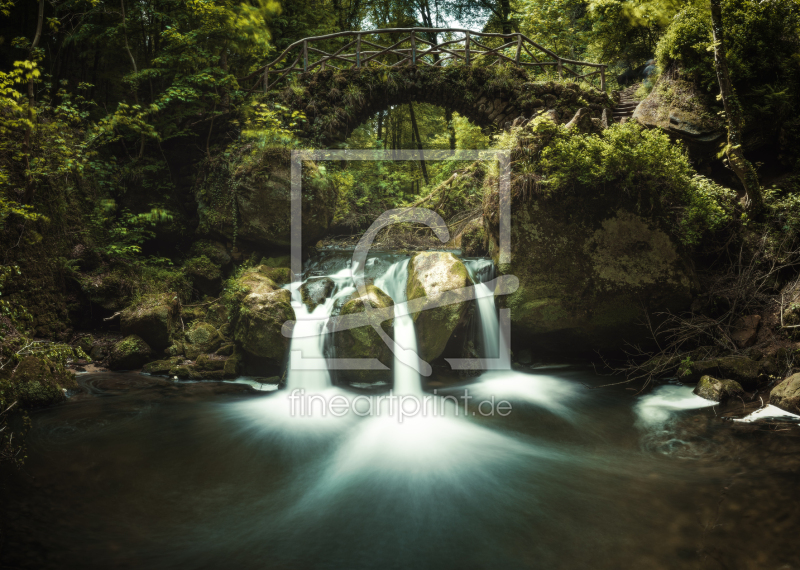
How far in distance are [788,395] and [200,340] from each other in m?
8.67

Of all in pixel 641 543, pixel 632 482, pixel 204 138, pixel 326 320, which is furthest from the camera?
pixel 204 138

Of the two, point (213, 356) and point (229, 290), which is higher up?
point (229, 290)

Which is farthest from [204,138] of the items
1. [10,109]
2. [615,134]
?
[615,134]

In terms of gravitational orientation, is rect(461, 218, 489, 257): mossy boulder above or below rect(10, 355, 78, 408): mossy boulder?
above

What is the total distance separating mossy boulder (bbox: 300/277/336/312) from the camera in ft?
25.5

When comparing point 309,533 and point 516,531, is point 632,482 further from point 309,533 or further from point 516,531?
point 309,533

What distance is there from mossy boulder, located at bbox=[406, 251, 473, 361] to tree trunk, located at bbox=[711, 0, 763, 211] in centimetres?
461

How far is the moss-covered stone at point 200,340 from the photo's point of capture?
296 inches

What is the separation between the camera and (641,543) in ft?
9.84

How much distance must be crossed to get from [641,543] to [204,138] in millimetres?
11567

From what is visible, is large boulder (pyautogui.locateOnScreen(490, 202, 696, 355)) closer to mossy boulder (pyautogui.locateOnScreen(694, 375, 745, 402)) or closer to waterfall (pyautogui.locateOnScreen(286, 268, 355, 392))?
mossy boulder (pyautogui.locateOnScreen(694, 375, 745, 402))

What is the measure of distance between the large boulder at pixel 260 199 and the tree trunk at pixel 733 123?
749cm

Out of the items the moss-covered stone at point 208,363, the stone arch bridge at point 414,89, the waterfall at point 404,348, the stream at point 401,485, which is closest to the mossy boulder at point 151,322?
the moss-covered stone at point 208,363

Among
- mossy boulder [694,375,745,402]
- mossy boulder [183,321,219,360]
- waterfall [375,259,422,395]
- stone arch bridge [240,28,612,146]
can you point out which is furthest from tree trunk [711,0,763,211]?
mossy boulder [183,321,219,360]
